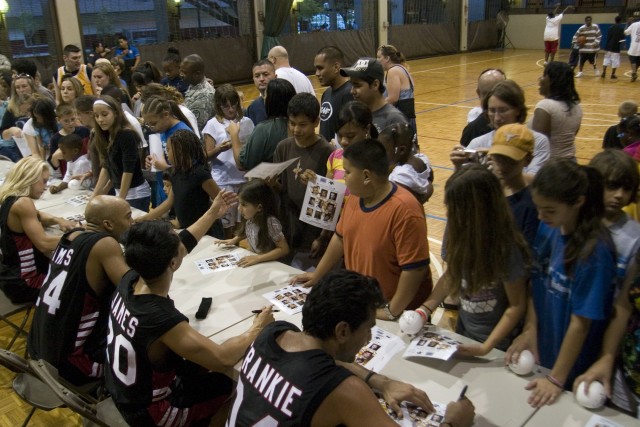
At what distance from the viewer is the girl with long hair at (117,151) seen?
14.3 feet

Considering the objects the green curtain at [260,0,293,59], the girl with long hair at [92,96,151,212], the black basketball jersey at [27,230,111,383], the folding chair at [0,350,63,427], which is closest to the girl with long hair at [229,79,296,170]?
the girl with long hair at [92,96,151,212]

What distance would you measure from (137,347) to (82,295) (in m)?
0.71

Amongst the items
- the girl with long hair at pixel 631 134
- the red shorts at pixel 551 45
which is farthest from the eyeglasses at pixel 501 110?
the red shorts at pixel 551 45

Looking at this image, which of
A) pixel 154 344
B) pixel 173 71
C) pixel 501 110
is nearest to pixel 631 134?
pixel 501 110

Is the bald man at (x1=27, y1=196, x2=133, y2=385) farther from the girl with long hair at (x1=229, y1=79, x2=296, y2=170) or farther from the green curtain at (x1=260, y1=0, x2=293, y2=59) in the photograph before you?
the green curtain at (x1=260, y1=0, x2=293, y2=59)

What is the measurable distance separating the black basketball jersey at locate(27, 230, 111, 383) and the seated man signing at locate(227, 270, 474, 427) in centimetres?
129

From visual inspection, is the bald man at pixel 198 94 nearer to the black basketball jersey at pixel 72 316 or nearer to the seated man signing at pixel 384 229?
the black basketball jersey at pixel 72 316

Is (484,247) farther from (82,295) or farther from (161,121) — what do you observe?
(161,121)

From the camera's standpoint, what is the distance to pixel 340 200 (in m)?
3.15

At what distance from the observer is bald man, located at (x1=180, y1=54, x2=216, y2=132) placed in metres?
5.68

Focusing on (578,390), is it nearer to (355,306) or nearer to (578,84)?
(355,306)

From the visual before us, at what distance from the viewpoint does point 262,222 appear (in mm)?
3447

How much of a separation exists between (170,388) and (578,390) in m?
1.69

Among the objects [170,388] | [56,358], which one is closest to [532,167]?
[170,388]
